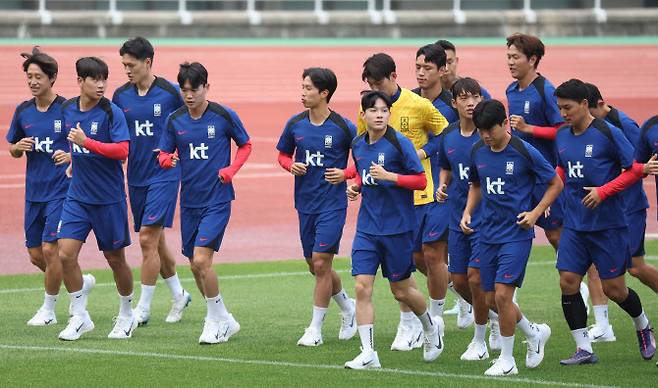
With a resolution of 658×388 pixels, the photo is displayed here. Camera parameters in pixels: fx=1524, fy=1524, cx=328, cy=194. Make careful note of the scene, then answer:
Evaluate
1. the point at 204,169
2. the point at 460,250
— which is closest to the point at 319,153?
the point at 204,169

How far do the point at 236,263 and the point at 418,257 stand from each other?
208 inches

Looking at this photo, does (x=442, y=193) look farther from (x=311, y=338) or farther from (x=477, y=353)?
→ (x=311, y=338)

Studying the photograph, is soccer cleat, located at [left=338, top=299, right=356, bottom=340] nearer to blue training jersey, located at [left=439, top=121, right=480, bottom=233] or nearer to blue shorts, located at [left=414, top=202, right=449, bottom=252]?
blue shorts, located at [left=414, top=202, right=449, bottom=252]

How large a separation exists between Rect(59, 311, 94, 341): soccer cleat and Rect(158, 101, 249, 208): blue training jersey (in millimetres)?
1345

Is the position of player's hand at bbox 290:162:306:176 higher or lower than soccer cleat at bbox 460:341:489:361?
higher

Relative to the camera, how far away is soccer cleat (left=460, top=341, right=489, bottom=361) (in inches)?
487

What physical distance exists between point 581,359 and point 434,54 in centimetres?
327

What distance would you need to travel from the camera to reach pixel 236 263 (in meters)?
19.1

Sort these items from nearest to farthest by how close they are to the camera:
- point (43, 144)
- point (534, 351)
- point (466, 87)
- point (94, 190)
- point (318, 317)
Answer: point (534, 351) < point (466, 87) < point (318, 317) < point (94, 190) < point (43, 144)

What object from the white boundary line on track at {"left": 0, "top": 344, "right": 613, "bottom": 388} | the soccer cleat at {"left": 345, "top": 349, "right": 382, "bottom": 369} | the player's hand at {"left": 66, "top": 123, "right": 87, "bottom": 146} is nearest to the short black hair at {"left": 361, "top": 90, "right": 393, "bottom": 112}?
the soccer cleat at {"left": 345, "top": 349, "right": 382, "bottom": 369}

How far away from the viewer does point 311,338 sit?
13125 millimetres

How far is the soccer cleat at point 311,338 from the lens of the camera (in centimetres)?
1310

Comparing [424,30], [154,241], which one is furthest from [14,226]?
[424,30]

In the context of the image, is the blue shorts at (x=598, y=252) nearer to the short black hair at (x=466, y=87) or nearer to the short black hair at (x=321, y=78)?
the short black hair at (x=466, y=87)
